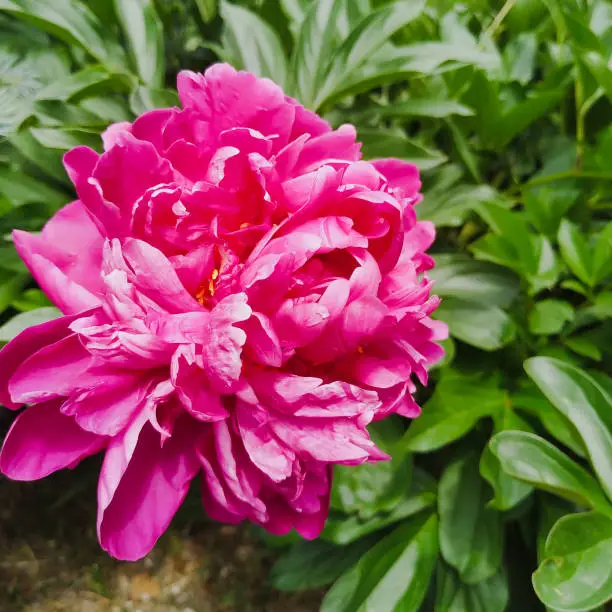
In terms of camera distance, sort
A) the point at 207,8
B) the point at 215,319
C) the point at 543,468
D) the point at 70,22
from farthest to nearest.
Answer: the point at 207,8
the point at 70,22
the point at 543,468
the point at 215,319

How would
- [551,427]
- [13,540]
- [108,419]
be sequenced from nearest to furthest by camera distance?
1. [108,419]
2. [551,427]
3. [13,540]

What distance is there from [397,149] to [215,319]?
0.31m

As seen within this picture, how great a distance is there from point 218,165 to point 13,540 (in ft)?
1.76

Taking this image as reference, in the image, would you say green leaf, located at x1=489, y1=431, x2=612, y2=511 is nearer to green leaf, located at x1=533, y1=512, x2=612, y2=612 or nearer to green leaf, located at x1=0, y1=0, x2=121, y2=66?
green leaf, located at x1=533, y1=512, x2=612, y2=612

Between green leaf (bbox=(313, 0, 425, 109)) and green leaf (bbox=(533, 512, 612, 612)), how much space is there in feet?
1.36

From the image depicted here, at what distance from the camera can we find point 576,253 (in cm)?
59

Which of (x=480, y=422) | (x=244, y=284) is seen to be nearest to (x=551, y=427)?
(x=480, y=422)

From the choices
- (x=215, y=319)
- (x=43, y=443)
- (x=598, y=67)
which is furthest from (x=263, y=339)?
(x=598, y=67)

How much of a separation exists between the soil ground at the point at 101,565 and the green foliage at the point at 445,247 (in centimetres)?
10

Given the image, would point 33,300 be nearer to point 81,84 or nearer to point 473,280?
point 81,84

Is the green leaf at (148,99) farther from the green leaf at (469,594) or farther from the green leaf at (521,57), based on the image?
the green leaf at (469,594)

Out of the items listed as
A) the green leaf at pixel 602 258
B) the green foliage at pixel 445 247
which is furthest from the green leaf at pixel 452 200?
the green leaf at pixel 602 258

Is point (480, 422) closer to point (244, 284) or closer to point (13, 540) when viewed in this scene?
point (244, 284)

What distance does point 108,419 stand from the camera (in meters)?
0.35
